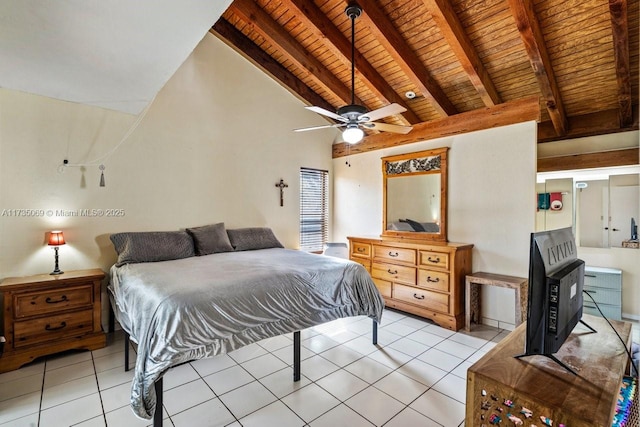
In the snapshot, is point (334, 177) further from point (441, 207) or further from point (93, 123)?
point (93, 123)

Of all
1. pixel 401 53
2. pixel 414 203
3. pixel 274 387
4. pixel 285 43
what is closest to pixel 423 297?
pixel 414 203

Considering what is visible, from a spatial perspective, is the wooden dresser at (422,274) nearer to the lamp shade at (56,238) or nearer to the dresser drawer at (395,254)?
the dresser drawer at (395,254)

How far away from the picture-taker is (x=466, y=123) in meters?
3.99

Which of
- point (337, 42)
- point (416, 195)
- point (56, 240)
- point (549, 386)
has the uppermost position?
point (337, 42)

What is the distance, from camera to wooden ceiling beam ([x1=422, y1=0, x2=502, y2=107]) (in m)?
2.82

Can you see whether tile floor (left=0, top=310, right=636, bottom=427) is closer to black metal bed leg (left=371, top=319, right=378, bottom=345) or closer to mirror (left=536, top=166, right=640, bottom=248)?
black metal bed leg (left=371, top=319, right=378, bottom=345)

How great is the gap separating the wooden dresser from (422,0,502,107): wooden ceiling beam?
1.85 meters

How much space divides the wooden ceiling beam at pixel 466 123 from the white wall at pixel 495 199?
3.0 inches

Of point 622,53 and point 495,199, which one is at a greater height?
point 622,53

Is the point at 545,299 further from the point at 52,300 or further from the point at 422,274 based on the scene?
the point at 52,300

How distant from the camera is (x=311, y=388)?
8.02 ft

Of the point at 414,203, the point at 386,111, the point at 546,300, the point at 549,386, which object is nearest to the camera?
the point at 549,386

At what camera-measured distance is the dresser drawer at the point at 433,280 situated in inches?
147

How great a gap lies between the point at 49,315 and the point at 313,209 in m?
3.72
